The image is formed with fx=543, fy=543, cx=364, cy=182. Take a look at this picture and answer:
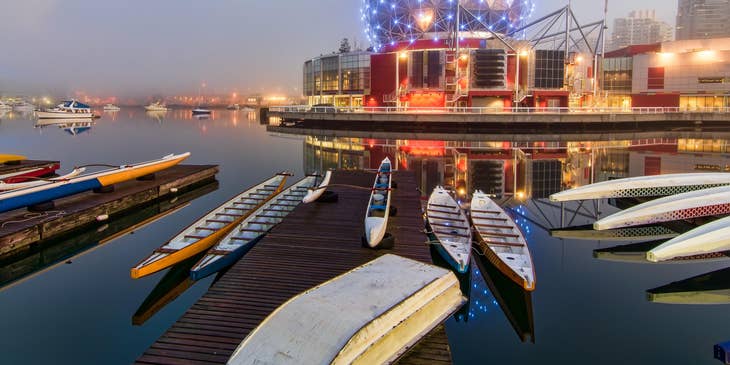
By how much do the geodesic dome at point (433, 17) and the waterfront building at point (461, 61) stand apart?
0.15m

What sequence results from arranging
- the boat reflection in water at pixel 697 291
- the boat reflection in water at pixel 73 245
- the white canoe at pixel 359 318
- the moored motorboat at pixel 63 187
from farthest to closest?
the moored motorboat at pixel 63 187, the boat reflection in water at pixel 73 245, the boat reflection in water at pixel 697 291, the white canoe at pixel 359 318

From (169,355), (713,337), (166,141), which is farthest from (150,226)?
(166,141)

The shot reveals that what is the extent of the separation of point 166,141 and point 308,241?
51.3 meters

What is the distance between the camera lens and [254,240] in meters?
14.3

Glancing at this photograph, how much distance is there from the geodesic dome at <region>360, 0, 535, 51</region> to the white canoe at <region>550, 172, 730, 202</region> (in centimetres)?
5861

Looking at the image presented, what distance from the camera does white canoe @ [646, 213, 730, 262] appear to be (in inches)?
539

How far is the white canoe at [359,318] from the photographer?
5836 millimetres

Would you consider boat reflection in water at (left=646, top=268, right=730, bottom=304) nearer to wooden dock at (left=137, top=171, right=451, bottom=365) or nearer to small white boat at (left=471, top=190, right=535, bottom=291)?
small white boat at (left=471, top=190, right=535, bottom=291)

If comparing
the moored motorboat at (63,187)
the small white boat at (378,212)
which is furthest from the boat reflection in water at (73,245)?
the small white boat at (378,212)

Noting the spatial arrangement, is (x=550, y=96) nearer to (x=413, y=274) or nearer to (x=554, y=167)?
(x=554, y=167)

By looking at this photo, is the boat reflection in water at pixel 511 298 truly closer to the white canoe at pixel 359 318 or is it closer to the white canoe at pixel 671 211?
the white canoe at pixel 359 318

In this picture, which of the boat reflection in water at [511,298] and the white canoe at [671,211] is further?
the white canoe at [671,211]

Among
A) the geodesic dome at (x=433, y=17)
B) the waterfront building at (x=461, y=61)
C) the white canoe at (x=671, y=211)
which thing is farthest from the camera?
the geodesic dome at (x=433, y=17)

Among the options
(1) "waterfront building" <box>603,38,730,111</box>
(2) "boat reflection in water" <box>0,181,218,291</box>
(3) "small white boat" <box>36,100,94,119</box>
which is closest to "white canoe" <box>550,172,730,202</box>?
(2) "boat reflection in water" <box>0,181,218,291</box>
